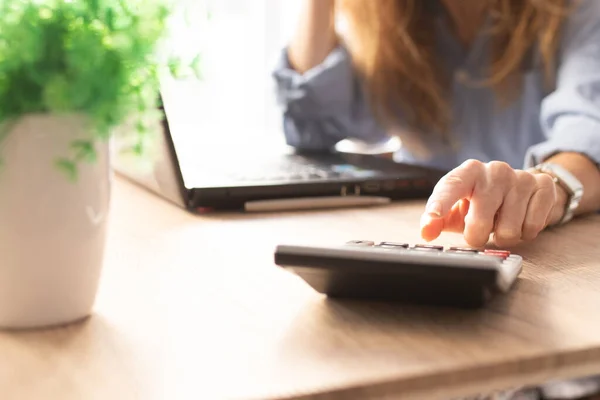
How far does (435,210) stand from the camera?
584 millimetres

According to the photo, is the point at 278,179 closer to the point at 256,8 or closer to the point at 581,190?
the point at 581,190

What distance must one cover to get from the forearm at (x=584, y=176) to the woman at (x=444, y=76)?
6 centimetres

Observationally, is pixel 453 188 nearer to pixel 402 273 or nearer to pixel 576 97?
pixel 402 273

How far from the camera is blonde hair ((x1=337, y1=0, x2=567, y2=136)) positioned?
128 centimetres

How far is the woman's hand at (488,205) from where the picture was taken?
0.60m

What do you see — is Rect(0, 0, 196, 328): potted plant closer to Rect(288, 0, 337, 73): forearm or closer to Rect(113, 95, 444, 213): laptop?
Rect(113, 95, 444, 213): laptop

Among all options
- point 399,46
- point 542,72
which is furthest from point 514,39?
point 399,46

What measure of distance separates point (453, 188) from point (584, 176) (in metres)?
0.30

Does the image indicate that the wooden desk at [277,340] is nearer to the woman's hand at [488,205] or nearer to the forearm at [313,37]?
the woman's hand at [488,205]

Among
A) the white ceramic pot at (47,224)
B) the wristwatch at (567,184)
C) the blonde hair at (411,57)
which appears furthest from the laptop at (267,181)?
the blonde hair at (411,57)

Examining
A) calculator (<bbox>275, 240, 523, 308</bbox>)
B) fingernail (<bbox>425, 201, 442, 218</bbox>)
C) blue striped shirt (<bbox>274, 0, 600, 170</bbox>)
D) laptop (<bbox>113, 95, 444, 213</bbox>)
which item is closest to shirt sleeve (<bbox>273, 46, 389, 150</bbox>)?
blue striped shirt (<bbox>274, 0, 600, 170</bbox>)

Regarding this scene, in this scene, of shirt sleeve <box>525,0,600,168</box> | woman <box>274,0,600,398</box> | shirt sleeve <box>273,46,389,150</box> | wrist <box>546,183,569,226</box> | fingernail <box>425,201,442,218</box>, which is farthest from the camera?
shirt sleeve <box>273,46,389,150</box>

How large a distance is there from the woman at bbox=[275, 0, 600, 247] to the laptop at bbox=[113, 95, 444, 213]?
17 cm

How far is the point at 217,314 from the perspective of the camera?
443mm
